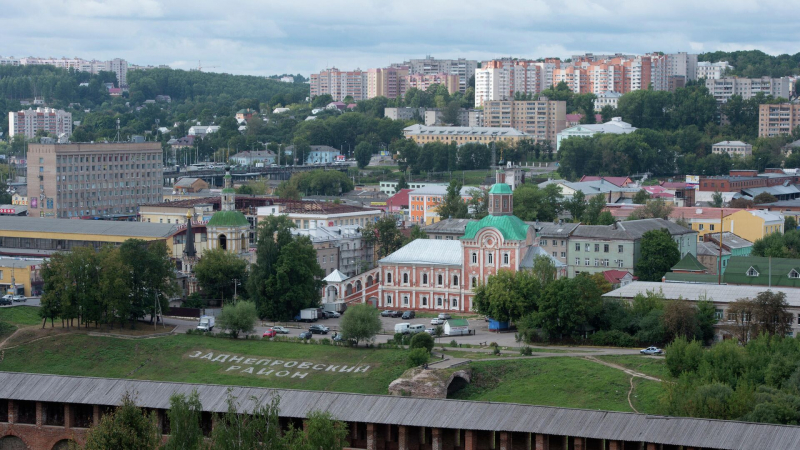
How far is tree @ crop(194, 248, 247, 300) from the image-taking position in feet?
223

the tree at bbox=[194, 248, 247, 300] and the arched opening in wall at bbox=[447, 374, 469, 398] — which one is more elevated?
the tree at bbox=[194, 248, 247, 300]

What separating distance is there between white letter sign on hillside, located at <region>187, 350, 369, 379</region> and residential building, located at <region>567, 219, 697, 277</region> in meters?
21.3

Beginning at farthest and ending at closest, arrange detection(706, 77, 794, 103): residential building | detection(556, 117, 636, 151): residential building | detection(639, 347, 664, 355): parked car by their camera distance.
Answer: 1. detection(706, 77, 794, 103): residential building
2. detection(556, 117, 636, 151): residential building
3. detection(639, 347, 664, 355): parked car

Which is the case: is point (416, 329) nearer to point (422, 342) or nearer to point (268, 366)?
point (422, 342)

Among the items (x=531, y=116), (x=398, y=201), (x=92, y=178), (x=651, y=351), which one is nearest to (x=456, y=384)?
(x=651, y=351)

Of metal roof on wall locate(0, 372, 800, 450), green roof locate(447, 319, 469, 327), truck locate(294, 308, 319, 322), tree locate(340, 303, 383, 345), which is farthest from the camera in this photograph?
truck locate(294, 308, 319, 322)

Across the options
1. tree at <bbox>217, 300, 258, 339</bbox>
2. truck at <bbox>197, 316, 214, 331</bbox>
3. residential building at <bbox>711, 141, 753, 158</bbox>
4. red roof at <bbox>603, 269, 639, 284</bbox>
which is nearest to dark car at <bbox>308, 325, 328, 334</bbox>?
tree at <bbox>217, 300, 258, 339</bbox>

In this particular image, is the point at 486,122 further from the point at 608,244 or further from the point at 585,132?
the point at 608,244

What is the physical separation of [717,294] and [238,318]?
21742 mm

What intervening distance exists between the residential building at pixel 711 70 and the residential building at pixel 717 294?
13413cm

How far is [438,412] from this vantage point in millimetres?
39719

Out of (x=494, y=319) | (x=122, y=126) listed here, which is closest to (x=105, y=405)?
(x=494, y=319)

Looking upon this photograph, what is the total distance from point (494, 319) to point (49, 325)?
69.4 feet

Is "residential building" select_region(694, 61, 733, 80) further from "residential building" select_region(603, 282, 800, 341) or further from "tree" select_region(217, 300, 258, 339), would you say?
"tree" select_region(217, 300, 258, 339)
